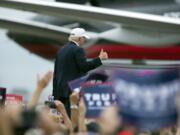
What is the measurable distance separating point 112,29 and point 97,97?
1330 centimetres

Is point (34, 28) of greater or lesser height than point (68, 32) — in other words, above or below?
above

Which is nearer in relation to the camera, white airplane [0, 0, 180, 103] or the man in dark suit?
the man in dark suit

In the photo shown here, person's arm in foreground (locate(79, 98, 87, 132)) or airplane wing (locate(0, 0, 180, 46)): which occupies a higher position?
airplane wing (locate(0, 0, 180, 46))

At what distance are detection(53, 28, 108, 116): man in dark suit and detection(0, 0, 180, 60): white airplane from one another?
23.9ft

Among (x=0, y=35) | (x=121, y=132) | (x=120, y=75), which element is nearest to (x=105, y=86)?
(x=120, y=75)

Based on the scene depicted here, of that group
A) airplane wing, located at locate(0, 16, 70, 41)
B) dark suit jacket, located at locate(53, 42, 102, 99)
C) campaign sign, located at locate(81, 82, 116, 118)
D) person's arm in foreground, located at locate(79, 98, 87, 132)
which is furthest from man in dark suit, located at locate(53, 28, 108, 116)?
airplane wing, located at locate(0, 16, 70, 41)

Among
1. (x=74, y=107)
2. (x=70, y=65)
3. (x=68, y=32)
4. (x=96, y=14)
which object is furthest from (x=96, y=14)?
(x=74, y=107)

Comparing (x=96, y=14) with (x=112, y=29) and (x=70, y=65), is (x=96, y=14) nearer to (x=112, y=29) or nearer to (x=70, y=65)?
(x=112, y=29)

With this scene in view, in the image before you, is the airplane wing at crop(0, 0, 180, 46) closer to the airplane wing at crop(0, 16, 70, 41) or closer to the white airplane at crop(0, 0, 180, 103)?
the white airplane at crop(0, 0, 180, 103)

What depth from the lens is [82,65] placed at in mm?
6191

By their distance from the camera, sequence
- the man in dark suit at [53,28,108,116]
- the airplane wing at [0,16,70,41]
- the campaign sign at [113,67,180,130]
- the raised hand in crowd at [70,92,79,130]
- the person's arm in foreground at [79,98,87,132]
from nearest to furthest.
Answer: the campaign sign at [113,67,180,130] → the person's arm in foreground at [79,98,87,132] → the raised hand in crowd at [70,92,79,130] → the man in dark suit at [53,28,108,116] → the airplane wing at [0,16,70,41]

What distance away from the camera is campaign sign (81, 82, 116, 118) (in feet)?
13.0

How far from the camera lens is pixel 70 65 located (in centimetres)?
626

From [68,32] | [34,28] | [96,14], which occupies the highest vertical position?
[96,14]
